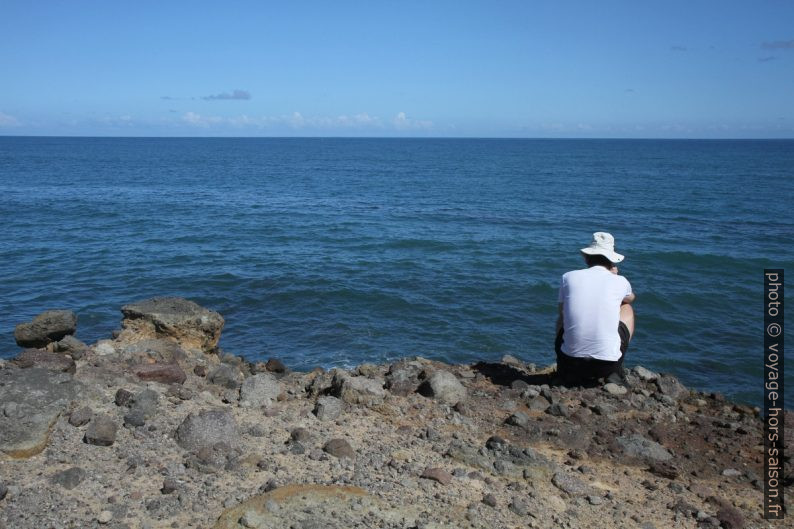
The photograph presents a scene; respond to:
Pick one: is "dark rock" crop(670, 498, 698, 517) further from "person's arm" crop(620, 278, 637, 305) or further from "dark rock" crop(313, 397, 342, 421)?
"dark rock" crop(313, 397, 342, 421)

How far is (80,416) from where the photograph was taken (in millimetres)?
6469

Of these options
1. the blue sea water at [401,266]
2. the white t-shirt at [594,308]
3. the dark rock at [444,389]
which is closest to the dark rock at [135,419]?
the dark rock at [444,389]

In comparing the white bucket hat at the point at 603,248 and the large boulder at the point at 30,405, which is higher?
the white bucket hat at the point at 603,248

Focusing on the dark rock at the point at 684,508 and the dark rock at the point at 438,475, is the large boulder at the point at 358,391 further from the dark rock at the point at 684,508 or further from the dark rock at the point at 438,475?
the dark rock at the point at 684,508

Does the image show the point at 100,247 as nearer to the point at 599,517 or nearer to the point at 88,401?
the point at 88,401

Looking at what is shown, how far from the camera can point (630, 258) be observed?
25500 mm

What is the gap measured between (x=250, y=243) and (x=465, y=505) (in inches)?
968

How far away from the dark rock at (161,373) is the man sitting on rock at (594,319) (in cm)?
488

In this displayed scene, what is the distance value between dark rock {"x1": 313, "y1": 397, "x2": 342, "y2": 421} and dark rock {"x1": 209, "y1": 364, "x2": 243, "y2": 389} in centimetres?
149

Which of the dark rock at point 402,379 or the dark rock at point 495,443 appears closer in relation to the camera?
the dark rock at point 495,443

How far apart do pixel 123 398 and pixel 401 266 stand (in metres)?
17.5

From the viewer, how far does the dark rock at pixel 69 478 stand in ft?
17.8

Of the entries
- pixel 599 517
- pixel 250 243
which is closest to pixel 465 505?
pixel 599 517

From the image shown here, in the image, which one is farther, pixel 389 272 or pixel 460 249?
pixel 460 249
